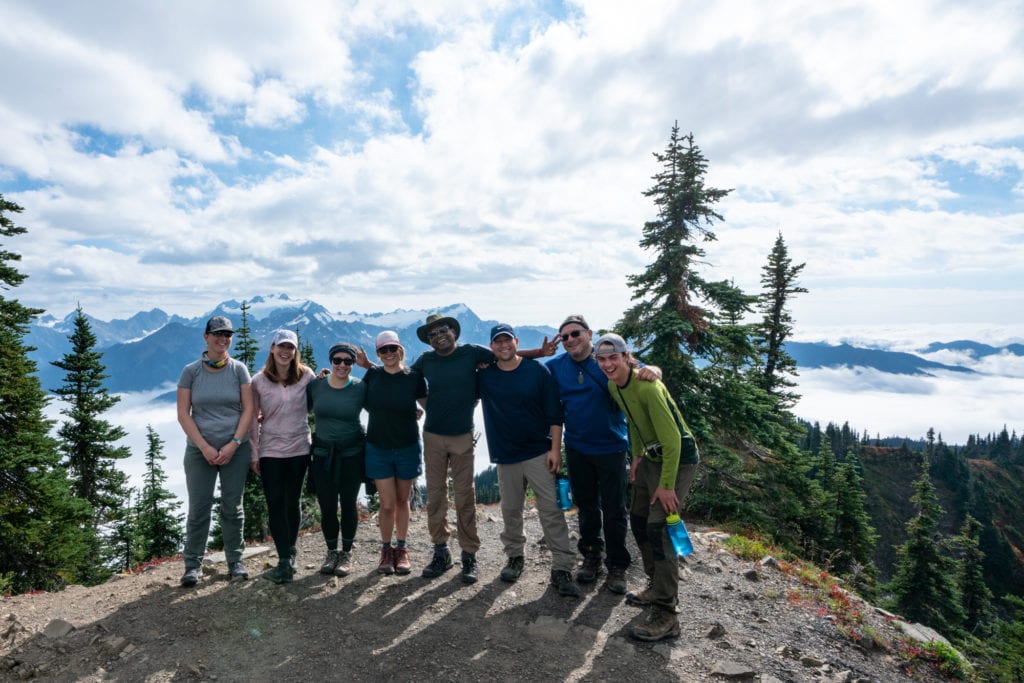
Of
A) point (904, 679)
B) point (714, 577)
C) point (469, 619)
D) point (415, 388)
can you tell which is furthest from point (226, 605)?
point (904, 679)

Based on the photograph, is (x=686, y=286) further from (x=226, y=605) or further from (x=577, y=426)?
(x=226, y=605)

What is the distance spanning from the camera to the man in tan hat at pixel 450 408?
6.20m

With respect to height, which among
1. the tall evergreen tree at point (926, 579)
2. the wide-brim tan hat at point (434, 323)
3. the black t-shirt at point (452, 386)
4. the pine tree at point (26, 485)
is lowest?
the tall evergreen tree at point (926, 579)

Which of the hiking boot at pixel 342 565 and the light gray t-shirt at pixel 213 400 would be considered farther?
the hiking boot at pixel 342 565

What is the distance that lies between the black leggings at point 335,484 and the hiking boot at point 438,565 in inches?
50.1

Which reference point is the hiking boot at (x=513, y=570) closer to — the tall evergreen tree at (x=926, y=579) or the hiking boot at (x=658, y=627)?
the hiking boot at (x=658, y=627)

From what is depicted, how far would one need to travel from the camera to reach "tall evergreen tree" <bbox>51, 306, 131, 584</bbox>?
24.2 m

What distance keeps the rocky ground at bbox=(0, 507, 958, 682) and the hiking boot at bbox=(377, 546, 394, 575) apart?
13 centimetres

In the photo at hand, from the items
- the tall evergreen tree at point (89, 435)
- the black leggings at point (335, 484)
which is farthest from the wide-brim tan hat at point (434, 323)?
the tall evergreen tree at point (89, 435)

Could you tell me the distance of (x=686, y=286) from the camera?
46.2ft

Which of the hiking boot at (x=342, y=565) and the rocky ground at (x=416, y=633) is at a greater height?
the hiking boot at (x=342, y=565)

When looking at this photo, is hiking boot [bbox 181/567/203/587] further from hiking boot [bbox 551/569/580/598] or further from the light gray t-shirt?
hiking boot [bbox 551/569/580/598]

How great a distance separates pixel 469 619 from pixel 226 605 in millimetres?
3050

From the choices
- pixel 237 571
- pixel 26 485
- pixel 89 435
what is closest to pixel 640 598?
pixel 237 571
